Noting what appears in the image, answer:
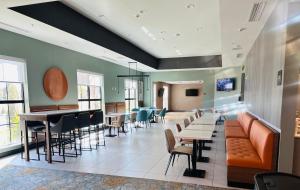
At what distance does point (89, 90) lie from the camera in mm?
7914

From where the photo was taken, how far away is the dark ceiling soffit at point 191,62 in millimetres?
10133

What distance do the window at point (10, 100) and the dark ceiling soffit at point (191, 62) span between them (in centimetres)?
735

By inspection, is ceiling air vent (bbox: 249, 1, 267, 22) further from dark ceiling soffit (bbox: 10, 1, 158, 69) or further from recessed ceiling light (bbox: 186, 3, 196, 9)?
dark ceiling soffit (bbox: 10, 1, 158, 69)

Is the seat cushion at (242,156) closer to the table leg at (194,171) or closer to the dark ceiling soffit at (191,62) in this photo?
the table leg at (194,171)

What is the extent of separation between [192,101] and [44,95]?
14.5m

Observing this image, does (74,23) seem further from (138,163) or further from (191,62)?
(191,62)

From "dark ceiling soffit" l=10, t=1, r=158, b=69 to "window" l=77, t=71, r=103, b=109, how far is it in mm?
2017

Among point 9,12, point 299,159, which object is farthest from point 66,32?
point 299,159

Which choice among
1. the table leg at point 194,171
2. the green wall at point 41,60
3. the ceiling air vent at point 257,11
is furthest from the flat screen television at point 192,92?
the table leg at point 194,171

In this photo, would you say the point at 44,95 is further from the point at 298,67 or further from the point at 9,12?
the point at 298,67

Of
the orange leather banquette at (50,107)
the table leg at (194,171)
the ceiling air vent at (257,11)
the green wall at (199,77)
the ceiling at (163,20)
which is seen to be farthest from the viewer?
the green wall at (199,77)

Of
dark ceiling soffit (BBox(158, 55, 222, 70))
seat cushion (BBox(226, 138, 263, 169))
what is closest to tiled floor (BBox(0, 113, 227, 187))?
seat cushion (BBox(226, 138, 263, 169))

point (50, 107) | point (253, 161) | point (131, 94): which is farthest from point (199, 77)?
point (253, 161)

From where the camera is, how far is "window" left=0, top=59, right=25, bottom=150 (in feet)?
15.9
